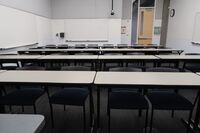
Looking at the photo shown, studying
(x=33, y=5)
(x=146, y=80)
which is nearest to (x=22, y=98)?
(x=146, y=80)

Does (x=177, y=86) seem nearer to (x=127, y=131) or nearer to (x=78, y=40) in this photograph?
(x=127, y=131)

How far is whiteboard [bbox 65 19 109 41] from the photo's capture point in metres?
7.91

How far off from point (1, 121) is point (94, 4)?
7.72 m

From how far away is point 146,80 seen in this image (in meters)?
1.90

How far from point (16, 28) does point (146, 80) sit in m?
4.52

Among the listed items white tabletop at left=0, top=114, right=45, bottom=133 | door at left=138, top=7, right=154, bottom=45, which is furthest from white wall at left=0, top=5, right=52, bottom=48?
door at left=138, top=7, right=154, bottom=45

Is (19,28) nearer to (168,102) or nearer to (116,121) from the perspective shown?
(116,121)

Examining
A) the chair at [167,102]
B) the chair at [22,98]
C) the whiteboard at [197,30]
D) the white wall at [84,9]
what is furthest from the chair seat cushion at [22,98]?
the white wall at [84,9]

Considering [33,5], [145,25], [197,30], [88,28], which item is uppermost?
[33,5]

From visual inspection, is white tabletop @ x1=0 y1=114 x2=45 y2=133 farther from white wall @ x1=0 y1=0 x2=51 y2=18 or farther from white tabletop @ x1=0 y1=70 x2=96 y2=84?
white wall @ x1=0 y1=0 x2=51 y2=18

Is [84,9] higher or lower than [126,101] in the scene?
higher

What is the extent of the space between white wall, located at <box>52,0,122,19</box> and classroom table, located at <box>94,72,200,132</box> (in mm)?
6308

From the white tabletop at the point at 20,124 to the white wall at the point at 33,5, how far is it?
14.5 ft

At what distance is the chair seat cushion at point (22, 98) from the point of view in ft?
6.74
